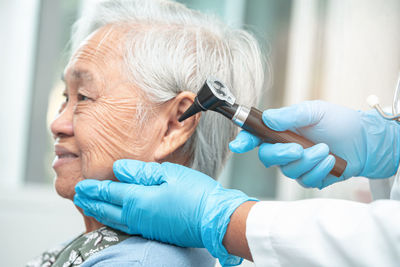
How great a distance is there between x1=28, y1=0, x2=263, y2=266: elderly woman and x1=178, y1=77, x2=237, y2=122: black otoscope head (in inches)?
4.6

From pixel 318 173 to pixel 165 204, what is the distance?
392 mm

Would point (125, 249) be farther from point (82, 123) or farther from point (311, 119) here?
point (311, 119)

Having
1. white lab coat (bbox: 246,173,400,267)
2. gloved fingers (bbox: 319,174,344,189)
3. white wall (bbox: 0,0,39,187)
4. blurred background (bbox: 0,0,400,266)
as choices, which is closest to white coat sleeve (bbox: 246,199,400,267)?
white lab coat (bbox: 246,173,400,267)

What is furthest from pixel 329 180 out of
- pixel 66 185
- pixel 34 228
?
pixel 34 228

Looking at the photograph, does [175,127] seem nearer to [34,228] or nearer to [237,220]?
[237,220]

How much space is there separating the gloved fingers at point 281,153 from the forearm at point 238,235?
167 millimetres

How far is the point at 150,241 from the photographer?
884mm

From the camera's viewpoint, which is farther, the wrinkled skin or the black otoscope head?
the wrinkled skin

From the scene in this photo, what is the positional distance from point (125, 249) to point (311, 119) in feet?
1.86

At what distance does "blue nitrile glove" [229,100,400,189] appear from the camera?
0.93 m

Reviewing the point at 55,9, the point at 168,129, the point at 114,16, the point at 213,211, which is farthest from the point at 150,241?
the point at 55,9

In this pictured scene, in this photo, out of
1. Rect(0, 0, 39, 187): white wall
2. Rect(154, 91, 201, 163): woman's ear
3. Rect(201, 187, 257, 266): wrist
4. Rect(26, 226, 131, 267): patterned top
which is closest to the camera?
Rect(201, 187, 257, 266): wrist

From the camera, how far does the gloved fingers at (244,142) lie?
2.99ft

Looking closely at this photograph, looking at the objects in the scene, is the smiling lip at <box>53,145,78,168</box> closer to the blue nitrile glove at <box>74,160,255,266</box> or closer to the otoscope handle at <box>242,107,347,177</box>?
the blue nitrile glove at <box>74,160,255,266</box>
